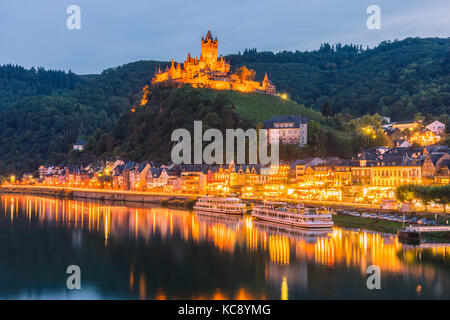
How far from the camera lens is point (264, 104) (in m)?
114

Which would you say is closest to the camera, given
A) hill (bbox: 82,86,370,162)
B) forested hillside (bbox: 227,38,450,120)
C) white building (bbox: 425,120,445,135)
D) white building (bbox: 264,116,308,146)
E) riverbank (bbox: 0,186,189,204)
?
riverbank (bbox: 0,186,189,204)

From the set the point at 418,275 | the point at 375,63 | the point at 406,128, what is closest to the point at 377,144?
the point at 406,128

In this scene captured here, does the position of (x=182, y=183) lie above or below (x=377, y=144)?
below

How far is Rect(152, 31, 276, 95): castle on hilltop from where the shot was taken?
120000mm

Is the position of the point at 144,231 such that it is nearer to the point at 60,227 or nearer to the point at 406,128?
the point at 60,227

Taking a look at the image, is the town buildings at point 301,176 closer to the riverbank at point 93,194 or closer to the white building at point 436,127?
the riverbank at point 93,194

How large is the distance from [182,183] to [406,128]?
131 ft

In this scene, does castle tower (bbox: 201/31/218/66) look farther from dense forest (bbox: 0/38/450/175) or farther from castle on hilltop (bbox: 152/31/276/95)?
dense forest (bbox: 0/38/450/175)

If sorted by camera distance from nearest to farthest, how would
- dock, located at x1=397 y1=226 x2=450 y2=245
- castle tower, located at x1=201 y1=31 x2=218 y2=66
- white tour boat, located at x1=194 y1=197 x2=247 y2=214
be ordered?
dock, located at x1=397 y1=226 x2=450 y2=245
white tour boat, located at x1=194 y1=197 x2=247 y2=214
castle tower, located at x1=201 y1=31 x2=218 y2=66

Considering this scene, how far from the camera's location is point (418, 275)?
102ft

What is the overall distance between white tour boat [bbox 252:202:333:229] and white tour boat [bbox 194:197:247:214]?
4.17 m

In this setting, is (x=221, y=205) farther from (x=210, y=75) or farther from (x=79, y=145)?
(x=79, y=145)

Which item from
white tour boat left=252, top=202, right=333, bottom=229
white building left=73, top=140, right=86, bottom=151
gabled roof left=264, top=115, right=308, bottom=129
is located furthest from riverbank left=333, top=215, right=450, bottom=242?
white building left=73, top=140, right=86, bottom=151
